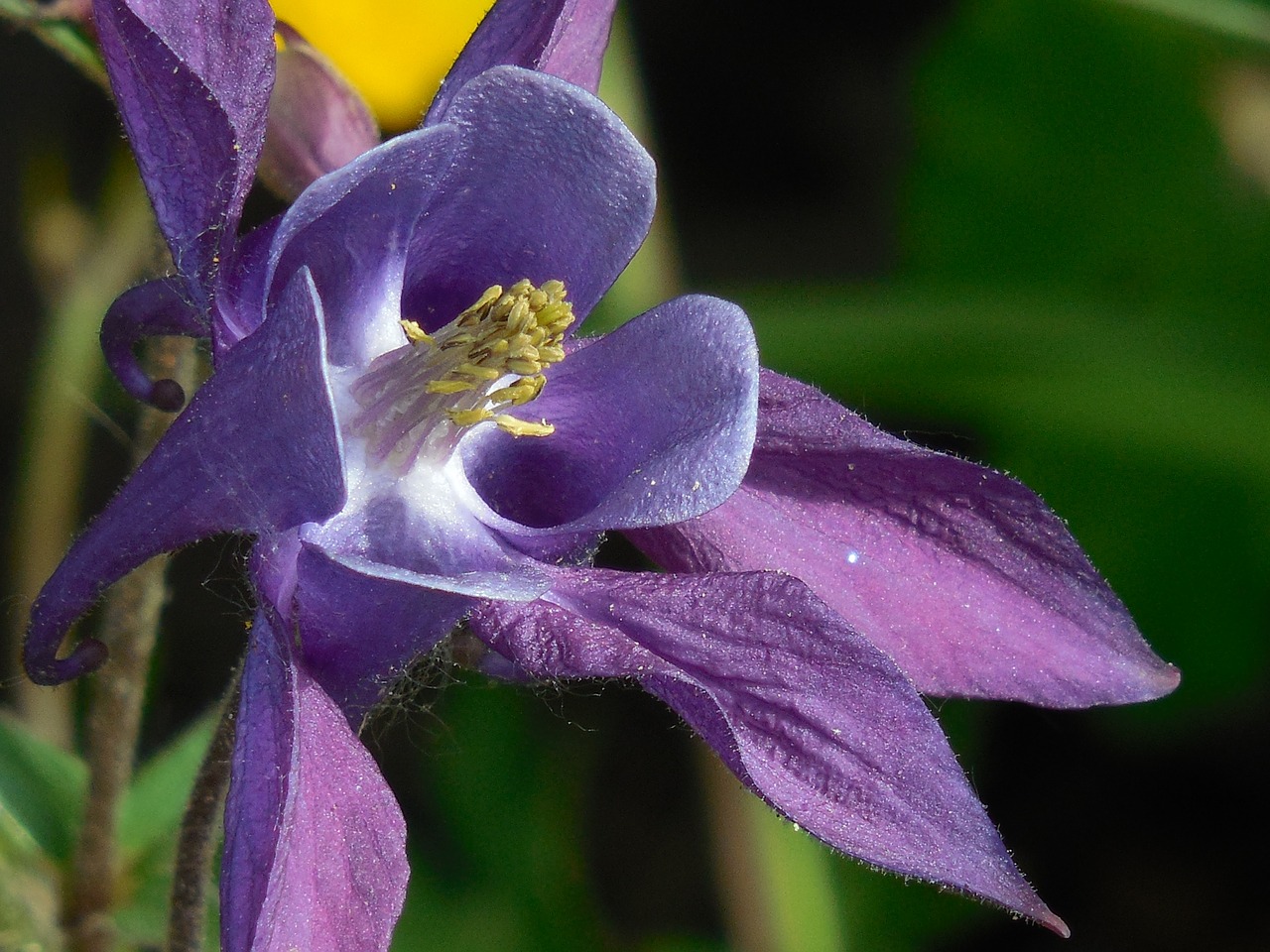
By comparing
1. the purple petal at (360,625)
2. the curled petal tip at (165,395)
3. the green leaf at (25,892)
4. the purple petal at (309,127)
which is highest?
the purple petal at (309,127)

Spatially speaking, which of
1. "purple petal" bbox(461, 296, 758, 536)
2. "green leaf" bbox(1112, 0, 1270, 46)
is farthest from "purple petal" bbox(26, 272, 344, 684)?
"green leaf" bbox(1112, 0, 1270, 46)

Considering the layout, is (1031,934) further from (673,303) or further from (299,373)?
(299,373)

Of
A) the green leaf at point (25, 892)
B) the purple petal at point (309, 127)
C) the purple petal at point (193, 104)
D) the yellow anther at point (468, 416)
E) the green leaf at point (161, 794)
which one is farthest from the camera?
the green leaf at point (161, 794)

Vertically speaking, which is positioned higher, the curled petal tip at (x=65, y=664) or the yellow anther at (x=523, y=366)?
the yellow anther at (x=523, y=366)

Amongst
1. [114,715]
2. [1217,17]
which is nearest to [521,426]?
[114,715]

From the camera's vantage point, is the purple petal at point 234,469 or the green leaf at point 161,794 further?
the green leaf at point 161,794

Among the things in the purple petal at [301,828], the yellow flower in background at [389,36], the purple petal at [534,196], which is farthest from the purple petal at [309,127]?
the yellow flower in background at [389,36]

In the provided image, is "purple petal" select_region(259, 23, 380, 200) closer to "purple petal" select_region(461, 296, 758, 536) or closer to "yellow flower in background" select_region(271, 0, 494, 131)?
"purple petal" select_region(461, 296, 758, 536)

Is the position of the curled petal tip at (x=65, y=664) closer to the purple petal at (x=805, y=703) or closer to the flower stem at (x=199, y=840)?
the flower stem at (x=199, y=840)
